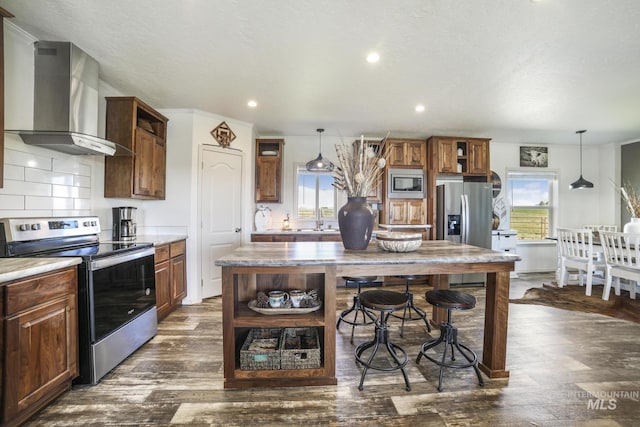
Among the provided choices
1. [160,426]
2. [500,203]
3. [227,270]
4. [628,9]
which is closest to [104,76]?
[227,270]

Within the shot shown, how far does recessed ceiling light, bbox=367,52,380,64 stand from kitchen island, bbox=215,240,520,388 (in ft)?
5.53

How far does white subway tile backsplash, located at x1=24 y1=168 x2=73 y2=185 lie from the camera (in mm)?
2254

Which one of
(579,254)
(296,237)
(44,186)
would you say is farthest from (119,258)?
(579,254)

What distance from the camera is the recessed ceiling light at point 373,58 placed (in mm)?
2420

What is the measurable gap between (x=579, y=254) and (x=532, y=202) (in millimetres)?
1765

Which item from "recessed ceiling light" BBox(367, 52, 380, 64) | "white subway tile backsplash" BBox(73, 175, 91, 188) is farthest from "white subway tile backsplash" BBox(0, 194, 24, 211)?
"recessed ceiling light" BBox(367, 52, 380, 64)

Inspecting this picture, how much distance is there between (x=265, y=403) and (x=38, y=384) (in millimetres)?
1276

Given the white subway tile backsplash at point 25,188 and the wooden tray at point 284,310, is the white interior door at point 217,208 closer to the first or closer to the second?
the white subway tile backsplash at point 25,188

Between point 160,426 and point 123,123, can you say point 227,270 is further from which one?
point 123,123

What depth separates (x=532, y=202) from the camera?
5.76m

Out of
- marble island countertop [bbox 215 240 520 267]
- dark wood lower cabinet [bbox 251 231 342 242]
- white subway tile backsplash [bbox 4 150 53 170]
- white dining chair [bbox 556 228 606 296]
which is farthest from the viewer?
dark wood lower cabinet [bbox 251 231 342 242]

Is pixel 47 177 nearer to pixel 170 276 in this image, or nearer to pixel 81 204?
pixel 81 204

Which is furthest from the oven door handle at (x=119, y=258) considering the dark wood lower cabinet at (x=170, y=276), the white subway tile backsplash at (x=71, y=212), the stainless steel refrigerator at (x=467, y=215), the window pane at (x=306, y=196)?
the stainless steel refrigerator at (x=467, y=215)

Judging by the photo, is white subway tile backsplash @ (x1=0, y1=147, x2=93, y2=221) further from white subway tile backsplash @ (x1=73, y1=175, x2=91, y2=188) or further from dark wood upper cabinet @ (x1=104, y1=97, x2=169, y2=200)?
dark wood upper cabinet @ (x1=104, y1=97, x2=169, y2=200)
